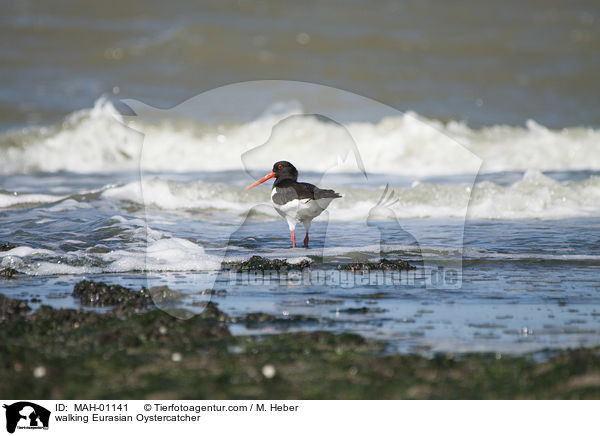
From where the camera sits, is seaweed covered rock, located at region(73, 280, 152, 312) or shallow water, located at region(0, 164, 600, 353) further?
seaweed covered rock, located at region(73, 280, 152, 312)

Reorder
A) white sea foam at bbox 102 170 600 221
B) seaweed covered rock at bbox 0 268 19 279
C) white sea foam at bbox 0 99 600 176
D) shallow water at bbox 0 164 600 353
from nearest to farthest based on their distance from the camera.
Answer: shallow water at bbox 0 164 600 353, seaweed covered rock at bbox 0 268 19 279, white sea foam at bbox 102 170 600 221, white sea foam at bbox 0 99 600 176

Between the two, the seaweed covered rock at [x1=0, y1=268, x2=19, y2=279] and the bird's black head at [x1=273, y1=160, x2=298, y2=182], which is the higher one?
the bird's black head at [x1=273, y1=160, x2=298, y2=182]

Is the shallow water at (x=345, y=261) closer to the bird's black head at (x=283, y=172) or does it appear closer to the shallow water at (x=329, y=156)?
the shallow water at (x=329, y=156)

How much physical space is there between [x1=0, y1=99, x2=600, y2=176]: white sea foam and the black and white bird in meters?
6.99

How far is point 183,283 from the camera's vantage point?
6145 millimetres

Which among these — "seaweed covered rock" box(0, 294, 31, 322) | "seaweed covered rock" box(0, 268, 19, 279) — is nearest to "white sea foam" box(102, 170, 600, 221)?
"seaweed covered rock" box(0, 268, 19, 279)

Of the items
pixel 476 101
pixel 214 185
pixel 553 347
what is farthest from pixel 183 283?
pixel 476 101

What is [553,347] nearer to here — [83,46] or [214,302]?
[214,302]

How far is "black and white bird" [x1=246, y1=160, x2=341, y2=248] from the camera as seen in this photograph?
782cm

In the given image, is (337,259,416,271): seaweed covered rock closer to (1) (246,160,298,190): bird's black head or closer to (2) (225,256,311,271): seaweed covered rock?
(2) (225,256,311,271): seaweed covered rock

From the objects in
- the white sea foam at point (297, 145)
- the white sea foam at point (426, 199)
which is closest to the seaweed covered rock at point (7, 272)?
the white sea foam at point (426, 199)
